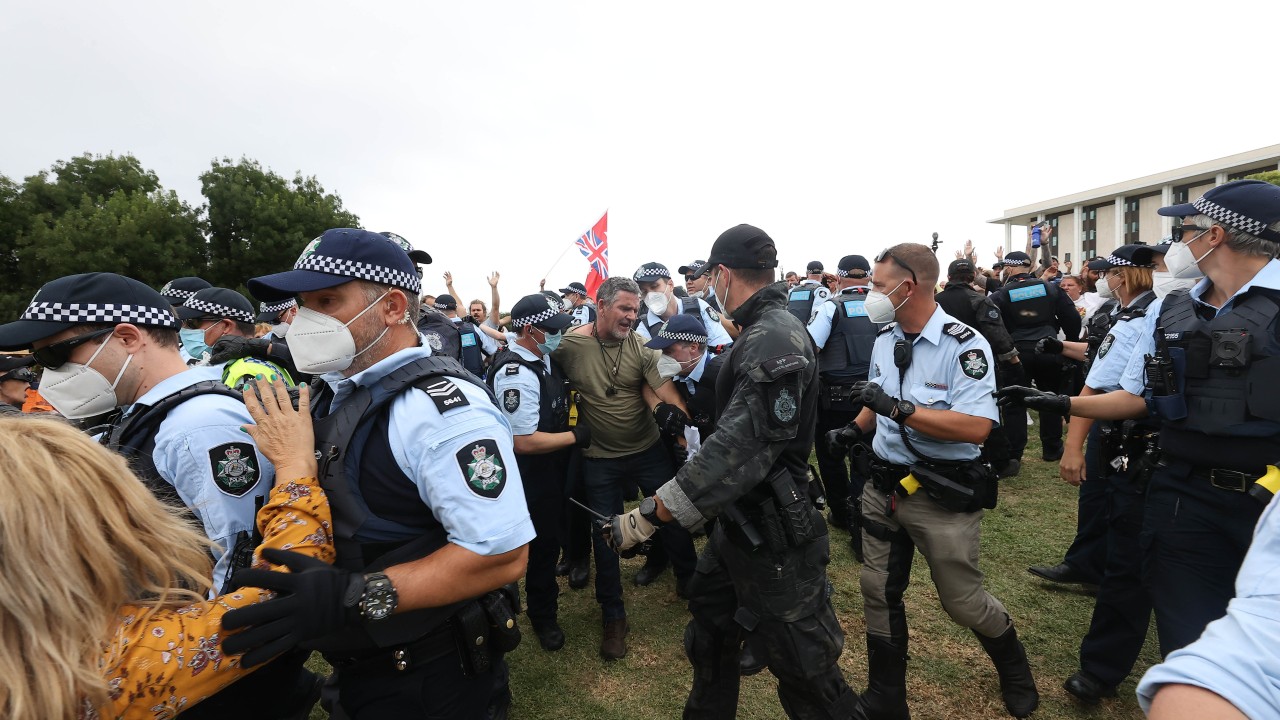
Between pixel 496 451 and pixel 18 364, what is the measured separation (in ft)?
16.6

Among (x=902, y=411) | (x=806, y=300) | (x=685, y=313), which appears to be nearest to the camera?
(x=902, y=411)

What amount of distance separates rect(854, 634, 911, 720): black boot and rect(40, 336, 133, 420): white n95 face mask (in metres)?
3.68

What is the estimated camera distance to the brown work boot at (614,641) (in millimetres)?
4047

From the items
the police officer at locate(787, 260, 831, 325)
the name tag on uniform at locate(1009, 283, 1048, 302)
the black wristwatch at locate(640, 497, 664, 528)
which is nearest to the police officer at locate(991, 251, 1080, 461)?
the name tag on uniform at locate(1009, 283, 1048, 302)

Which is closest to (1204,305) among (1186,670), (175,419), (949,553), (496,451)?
(949,553)

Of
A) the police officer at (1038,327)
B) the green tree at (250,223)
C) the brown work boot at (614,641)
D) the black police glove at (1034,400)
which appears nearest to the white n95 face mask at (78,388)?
the brown work boot at (614,641)

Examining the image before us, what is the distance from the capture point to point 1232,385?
93.0 inches

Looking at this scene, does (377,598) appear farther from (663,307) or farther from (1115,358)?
(663,307)

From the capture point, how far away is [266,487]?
6.75 ft

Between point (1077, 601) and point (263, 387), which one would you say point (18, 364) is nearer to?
point (263, 387)

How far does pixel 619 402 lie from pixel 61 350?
10.0 ft

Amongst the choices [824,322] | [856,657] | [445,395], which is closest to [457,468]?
[445,395]

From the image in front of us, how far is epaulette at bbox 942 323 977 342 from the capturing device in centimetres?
315

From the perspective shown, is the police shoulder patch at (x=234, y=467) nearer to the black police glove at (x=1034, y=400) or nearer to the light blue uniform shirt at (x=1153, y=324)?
the black police glove at (x=1034, y=400)
